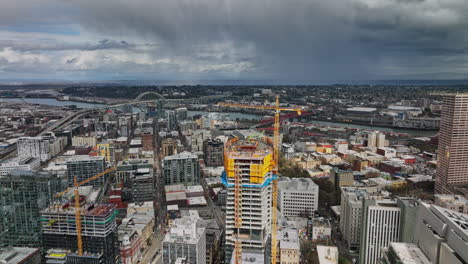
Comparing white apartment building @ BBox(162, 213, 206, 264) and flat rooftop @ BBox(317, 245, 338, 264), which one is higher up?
white apartment building @ BBox(162, 213, 206, 264)

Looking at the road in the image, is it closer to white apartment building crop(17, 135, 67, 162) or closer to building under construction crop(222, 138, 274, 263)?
building under construction crop(222, 138, 274, 263)

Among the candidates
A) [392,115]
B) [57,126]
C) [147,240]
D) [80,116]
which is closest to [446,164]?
[147,240]

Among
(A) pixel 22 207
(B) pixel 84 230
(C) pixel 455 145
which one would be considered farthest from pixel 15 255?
(C) pixel 455 145

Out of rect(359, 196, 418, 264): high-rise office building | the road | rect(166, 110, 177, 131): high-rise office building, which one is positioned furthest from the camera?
rect(166, 110, 177, 131): high-rise office building

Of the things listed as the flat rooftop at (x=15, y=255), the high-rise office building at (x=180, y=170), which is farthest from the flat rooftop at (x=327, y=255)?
the high-rise office building at (x=180, y=170)

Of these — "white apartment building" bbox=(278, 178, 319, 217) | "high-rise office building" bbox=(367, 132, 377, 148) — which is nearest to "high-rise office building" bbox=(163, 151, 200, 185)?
"white apartment building" bbox=(278, 178, 319, 217)

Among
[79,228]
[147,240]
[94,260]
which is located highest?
[79,228]

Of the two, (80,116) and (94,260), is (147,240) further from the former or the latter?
(80,116)
